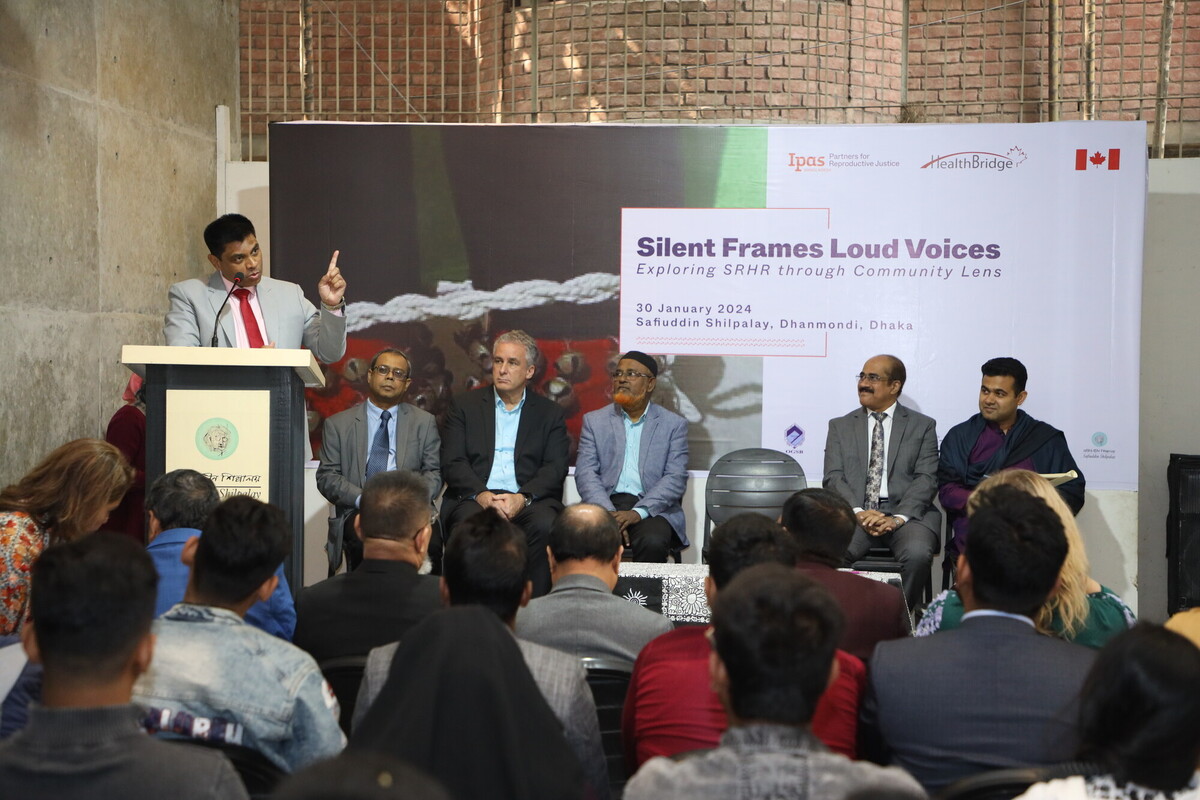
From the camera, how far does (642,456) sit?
564 centimetres

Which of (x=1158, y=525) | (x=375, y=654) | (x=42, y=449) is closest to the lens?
A: (x=375, y=654)

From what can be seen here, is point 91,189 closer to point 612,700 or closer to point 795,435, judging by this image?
point 795,435

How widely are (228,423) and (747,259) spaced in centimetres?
303

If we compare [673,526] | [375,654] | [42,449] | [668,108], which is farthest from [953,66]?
[375,654]

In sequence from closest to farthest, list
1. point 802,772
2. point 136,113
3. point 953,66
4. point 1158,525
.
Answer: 1. point 802,772
2. point 136,113
3. point 1158,525
4. point 953,66

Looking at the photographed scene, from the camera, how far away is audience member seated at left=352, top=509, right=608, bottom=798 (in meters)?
2.08

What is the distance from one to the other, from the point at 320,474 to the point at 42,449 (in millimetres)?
1149

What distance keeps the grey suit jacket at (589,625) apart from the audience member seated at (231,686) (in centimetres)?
60

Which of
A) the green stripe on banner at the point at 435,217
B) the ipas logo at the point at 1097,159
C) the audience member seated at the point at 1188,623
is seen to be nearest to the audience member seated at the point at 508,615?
the audience member seated at the point at 1188,623

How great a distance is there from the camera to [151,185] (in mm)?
6012

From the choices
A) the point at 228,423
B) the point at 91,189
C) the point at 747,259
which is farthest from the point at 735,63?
the point at 228,423

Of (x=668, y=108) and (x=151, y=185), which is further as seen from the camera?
(x=668, y=108)

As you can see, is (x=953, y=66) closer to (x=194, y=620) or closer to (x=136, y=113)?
(x=136, y=113)

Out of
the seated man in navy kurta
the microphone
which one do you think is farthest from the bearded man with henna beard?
the microphone
